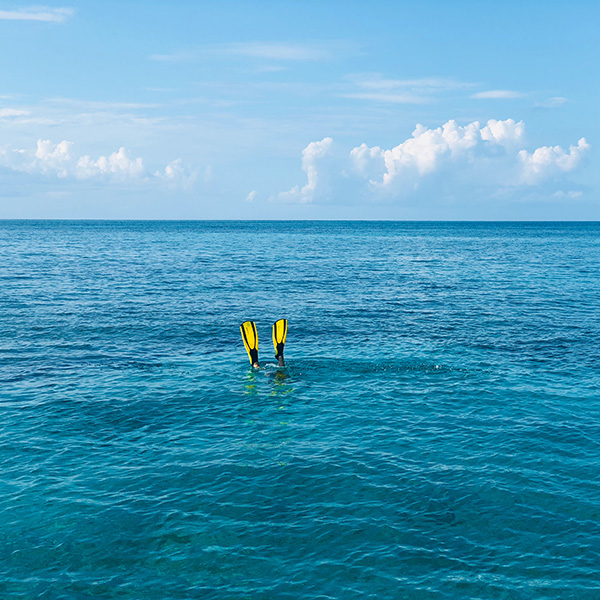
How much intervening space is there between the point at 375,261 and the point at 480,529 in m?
93.5

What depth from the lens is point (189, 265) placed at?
9875cm

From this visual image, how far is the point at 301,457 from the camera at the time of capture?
81.5 feet

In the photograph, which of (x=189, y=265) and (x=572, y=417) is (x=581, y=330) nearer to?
(x=572, y=417)

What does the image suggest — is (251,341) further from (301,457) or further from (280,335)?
(301,457)

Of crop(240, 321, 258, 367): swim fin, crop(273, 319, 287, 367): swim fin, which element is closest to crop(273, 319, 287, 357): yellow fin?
crop(273, 319, 287, 367): swim fin

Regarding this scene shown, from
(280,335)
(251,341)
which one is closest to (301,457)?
(280,335)

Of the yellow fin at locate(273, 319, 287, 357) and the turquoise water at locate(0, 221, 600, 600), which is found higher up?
the yellow fin at locate(273, 319, 287, 357)

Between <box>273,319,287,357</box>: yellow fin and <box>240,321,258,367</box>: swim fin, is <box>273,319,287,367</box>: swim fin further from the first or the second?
<box>240,321,258,367</box>: swim fin

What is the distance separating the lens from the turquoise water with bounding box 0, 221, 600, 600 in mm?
17641

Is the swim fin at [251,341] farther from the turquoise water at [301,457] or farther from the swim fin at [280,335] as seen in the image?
the swim fin at [280,335]

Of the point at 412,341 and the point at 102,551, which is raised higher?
the point at 412,341

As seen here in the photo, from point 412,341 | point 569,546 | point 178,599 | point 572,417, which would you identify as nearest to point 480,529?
point 569,546

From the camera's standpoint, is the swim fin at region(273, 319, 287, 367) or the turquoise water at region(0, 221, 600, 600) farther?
the swim fin at region(273, 319, 287, 367)

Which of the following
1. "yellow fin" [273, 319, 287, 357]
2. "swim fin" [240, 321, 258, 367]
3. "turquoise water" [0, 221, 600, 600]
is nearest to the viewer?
"turquoise water" [0, 221, 600, 600]
